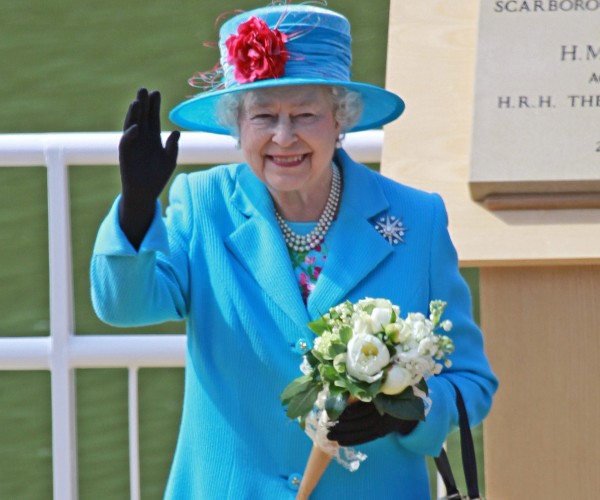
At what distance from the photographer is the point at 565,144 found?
3637 mm

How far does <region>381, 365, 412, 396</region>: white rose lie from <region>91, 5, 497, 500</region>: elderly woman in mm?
200

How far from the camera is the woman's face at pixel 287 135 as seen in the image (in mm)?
2754

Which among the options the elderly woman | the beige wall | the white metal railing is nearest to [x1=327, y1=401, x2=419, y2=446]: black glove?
the elderly woman

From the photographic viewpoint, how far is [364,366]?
2.45 meters

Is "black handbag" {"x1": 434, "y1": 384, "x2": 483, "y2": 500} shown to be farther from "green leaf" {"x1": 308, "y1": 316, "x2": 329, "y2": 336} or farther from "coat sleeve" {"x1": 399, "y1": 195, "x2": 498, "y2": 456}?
"green leaf" {"x1": 308, "y1": 316, "x2": 329, "y2": 336}

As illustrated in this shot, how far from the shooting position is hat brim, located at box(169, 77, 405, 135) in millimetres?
2752

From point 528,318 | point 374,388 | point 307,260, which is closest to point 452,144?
point 528,318

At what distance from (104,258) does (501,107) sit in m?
1.44

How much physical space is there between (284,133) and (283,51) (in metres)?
0.18

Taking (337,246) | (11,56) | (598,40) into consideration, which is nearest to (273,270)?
(337,246)

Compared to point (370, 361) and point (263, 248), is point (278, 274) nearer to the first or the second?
point (263, 248)

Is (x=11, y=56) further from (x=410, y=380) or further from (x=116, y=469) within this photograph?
(x=410, y=380)

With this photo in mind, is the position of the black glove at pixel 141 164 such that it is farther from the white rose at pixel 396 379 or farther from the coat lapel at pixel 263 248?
the white rose at pixel 396 379

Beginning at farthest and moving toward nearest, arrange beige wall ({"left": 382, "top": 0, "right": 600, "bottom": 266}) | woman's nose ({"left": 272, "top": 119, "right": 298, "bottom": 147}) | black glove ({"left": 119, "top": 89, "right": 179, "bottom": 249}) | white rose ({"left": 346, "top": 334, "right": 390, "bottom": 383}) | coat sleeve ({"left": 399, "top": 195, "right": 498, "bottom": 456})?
beige wall ({"left": 382, "top": 0, "right": 600, "bottom": 266}), coat sleeve ({"left": 399, "top": 195, "right": 498, "bottom": 456}), woman's nose ({"left": 272, "top": 119, "right": 298, "bottom": 147}), black glove ({"left": 119, "top": 89, "right": 179, "bottom": 249}), white rose ({"left": 346, "top": 334, "right": 390, "bottom": 383})
